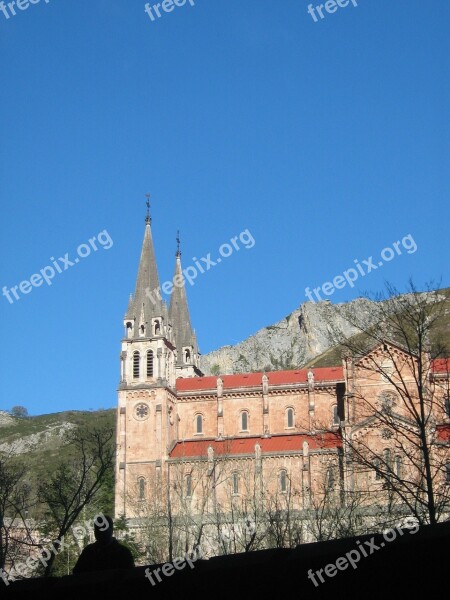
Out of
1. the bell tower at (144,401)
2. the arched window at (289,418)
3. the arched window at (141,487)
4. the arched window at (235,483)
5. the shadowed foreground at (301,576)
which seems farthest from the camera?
the arched window at (289,418)

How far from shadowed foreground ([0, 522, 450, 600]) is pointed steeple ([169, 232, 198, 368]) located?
282 feet

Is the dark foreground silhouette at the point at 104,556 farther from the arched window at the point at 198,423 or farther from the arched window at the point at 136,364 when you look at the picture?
the arched window at the point at 198,423

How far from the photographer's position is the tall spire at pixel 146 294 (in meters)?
80.7

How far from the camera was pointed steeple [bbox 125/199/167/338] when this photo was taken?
8050cm

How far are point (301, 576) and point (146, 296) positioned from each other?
74.5m

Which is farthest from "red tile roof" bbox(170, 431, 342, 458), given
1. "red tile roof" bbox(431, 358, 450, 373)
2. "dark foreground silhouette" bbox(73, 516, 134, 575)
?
"dark foreground silhouette" bbox(73, 516, 134, 575)

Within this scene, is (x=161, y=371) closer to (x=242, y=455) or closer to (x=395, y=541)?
(x=242, y=455)

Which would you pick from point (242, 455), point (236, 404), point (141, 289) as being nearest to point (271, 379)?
point (236, 404)

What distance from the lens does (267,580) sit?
316 inches

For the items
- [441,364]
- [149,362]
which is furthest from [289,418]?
[441,364]

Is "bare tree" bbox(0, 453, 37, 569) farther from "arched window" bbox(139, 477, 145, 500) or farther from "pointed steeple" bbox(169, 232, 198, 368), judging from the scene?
"pointed steeple" bbox(169, 232, 198, 368)

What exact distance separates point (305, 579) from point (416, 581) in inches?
41.2

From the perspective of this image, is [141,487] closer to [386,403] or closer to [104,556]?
[386,403]

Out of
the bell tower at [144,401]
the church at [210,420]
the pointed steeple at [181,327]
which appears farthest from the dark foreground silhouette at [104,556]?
the pointed steeple at [181,327]
